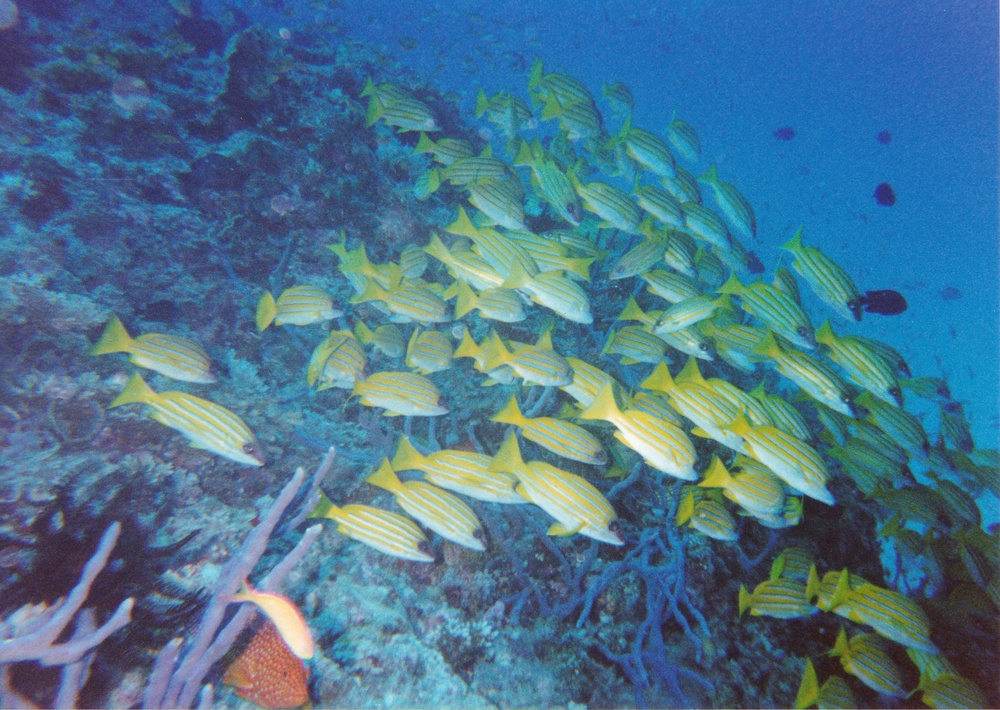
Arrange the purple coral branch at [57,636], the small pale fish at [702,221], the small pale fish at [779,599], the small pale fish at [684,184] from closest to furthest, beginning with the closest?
the purple coral branch at [57,636], the small pale fish at [779,599], the small pale fish at [702,221], the small pale fish at [684,184]

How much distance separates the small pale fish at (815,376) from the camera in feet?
10.9

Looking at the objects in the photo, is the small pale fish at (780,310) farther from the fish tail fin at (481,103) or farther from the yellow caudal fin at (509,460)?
the fish tail fin at (481,103)

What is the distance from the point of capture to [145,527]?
2.74 m

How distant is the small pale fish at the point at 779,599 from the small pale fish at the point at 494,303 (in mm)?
2850

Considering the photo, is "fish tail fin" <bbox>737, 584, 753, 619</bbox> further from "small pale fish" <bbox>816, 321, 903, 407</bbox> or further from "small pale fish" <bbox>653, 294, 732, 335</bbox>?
"small pale fish" <bbox>653, 294, 732, 335</bbox>

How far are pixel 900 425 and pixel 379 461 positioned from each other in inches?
190

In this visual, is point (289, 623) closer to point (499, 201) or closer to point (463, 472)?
point (463, 472)

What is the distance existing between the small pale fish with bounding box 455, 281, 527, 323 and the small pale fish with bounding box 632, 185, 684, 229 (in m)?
2.08

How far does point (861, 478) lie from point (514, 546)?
13.0 feet

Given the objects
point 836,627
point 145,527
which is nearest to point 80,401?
point 145,527

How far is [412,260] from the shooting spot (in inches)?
185

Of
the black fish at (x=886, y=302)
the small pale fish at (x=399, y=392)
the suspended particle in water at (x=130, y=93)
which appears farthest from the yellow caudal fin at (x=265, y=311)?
the black fish at (x=886, y=302)

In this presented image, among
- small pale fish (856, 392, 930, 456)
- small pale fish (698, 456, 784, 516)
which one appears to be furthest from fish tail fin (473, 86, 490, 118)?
small pale fish (856, 392, 930, 456)

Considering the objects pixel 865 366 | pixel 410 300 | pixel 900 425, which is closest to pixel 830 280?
pixel 865 366
